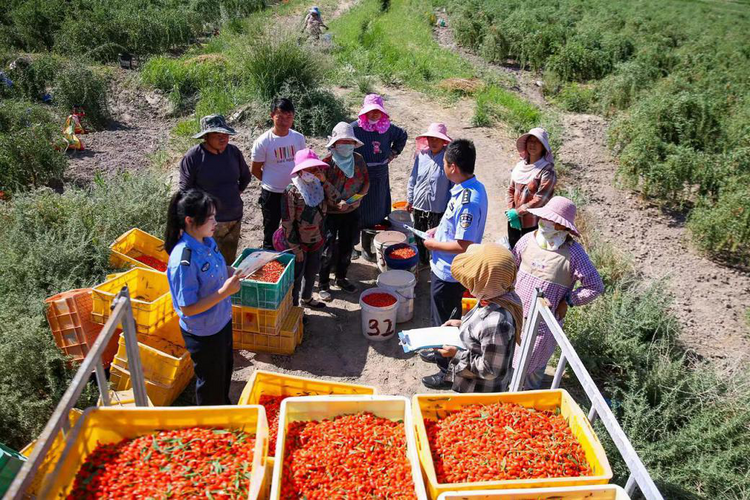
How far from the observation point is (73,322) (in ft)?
13.5

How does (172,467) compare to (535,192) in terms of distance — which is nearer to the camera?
(172,467)

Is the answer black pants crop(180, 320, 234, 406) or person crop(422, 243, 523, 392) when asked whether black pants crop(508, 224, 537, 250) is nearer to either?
person crop(422, 243, 523, 392)

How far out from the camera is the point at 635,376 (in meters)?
4.20

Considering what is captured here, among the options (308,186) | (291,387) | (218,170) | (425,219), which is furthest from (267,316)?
(425,219)

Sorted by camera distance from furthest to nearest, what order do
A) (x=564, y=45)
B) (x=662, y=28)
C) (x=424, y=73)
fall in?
(x=662, y=28) < (x=564, y=45) < (x=424, y=73)

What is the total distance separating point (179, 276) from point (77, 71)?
1000 cm

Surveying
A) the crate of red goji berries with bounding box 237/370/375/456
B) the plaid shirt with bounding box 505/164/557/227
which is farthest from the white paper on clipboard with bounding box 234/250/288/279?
the plaid shirt with bounding box 505/164/557/227

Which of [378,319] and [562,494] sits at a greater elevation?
[562,494]

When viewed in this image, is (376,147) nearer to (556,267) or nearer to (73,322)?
(556,267)

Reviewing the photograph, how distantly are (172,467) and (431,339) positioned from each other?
157cm

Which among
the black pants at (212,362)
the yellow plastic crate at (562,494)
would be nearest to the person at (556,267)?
the yellow plastic crate at (562,494)

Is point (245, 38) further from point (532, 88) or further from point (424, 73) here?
point (532, 88)

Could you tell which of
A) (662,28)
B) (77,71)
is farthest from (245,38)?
(662,28)

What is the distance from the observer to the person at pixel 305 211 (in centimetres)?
462
